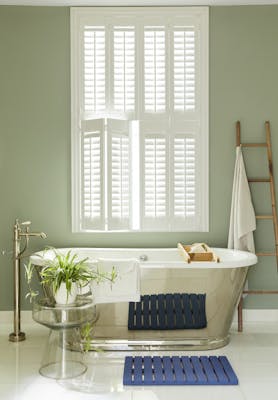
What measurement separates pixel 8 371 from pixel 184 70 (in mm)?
3092

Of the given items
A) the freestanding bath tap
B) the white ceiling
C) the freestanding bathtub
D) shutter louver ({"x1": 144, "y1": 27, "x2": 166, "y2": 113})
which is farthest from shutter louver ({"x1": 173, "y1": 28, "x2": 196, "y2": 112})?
the freestanding bath tap

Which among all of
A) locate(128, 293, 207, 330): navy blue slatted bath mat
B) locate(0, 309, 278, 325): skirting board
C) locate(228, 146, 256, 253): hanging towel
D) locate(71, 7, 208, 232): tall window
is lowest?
locate(0, 309, 278, 325): skirting board

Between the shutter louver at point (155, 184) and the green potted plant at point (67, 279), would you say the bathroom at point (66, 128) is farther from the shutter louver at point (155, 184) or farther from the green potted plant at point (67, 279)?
the green potted plant at point (67, 279)

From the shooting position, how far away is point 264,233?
514 cm

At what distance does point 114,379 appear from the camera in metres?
3.68

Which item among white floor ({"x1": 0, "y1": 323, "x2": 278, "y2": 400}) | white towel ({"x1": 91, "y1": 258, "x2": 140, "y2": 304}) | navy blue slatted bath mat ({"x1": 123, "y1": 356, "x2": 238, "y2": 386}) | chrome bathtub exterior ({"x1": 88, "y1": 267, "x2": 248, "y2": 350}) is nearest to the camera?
white floor ({"x1": 0, "y1": 323, "x2": 278, "y2": 400})

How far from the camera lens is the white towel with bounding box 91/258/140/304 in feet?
13.6

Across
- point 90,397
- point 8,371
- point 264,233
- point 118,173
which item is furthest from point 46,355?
point 264,233

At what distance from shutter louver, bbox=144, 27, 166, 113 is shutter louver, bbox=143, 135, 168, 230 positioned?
39 cm

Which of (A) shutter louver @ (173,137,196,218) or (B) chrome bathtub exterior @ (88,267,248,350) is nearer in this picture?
(B) chrome bathtub exterior @ (88,267,248,350)

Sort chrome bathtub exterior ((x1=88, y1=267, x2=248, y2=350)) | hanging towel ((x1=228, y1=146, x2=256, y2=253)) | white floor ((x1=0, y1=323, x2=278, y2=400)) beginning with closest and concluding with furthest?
white floor ((x1=0, y1=323, x2=278, y2=400)) < chrome bathtub exterior ((x1=88, y1=267, x2=248, y2=350)) < hanging towel ((x1=228, y1=146, x2=256, y2=253))

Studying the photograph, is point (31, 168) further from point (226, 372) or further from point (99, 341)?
point (226, 372)

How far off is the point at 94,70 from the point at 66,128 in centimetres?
61

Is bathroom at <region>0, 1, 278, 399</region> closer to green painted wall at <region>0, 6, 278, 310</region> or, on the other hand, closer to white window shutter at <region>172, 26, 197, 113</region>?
green painted wall at <region>0, 6, 278, 310</region>
